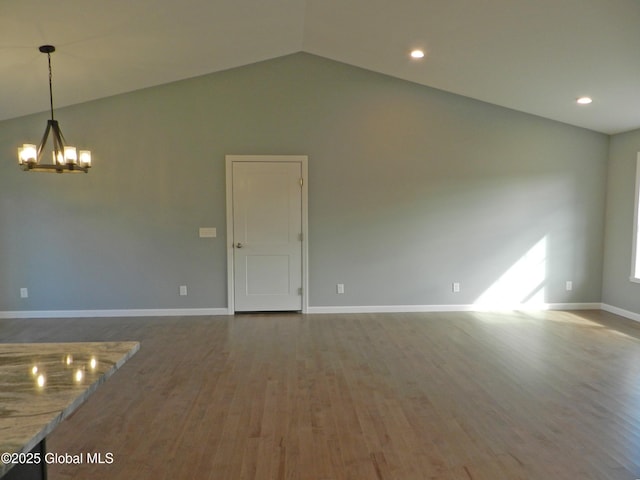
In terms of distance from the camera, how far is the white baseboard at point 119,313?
5.11 m

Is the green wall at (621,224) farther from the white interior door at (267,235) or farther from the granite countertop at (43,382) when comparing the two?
the granite countertop at (43,382)

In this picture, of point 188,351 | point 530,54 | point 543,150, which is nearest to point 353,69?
point 530,54

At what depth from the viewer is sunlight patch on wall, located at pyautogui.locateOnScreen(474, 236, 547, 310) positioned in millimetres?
5457

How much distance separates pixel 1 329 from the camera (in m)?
4.63

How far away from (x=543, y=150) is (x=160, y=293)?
17.9 ft

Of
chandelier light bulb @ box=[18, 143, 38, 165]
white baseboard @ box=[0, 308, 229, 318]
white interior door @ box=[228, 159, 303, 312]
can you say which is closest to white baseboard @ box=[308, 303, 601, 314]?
white interior door @ box=[228, 159, 303, 312]

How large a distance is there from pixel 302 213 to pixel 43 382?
4.18 m

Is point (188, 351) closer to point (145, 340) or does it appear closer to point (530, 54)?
point (145, 340)

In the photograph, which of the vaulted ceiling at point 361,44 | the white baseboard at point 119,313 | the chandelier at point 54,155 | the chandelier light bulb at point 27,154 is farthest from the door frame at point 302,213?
the chandelier light bulb at point 27,154

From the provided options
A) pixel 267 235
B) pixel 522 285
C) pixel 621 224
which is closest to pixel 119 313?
pixel 267 235

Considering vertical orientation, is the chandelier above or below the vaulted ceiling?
below

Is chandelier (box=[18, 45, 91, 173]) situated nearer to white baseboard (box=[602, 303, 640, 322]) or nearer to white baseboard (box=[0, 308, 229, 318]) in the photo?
white baseboard (box=[0, 308, 229, 318])

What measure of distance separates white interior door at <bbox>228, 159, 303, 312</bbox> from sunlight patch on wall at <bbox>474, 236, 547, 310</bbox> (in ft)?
8.63

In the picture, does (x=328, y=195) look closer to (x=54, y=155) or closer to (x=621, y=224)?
(x=54, y=155)
